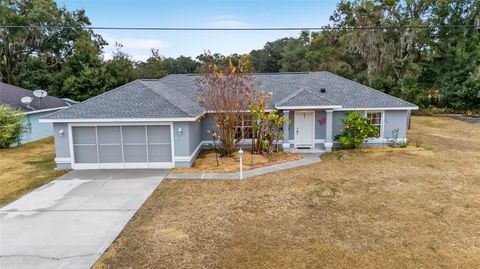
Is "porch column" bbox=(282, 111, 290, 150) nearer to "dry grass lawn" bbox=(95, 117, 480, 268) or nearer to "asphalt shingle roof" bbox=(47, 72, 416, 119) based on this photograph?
"asphalt shingle roof" bbox=(47, 72, 416, 119)

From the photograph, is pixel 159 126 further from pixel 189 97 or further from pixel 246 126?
pixel 246 126

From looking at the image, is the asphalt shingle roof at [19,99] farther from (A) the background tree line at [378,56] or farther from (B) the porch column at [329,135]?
(B) the porch column at [329,135]

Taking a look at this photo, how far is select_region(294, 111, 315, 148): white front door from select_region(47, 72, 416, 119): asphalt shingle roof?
2.69ft

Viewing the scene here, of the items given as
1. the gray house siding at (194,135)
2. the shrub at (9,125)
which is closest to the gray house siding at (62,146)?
the gray house siding at (194,135)

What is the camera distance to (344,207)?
824cm

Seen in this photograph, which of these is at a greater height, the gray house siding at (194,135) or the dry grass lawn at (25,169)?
the gray house siding at (194,135)

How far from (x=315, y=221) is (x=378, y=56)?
2656 centimetres

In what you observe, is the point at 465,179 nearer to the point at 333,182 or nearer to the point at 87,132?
the point at 333,182

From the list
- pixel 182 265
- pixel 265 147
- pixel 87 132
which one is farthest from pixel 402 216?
pixel 87 132

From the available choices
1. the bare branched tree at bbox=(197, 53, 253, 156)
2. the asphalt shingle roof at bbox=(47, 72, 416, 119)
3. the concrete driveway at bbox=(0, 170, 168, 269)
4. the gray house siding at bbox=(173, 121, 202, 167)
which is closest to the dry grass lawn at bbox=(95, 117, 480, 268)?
the concrete driveway at bbox=(0, 170, 168, 269)

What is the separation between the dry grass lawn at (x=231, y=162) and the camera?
39.2 ft

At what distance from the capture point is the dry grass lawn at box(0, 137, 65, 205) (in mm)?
10008

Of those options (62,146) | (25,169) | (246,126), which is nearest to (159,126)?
(62,146)

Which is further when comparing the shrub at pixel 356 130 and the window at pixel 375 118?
the window at pixel 375 118
